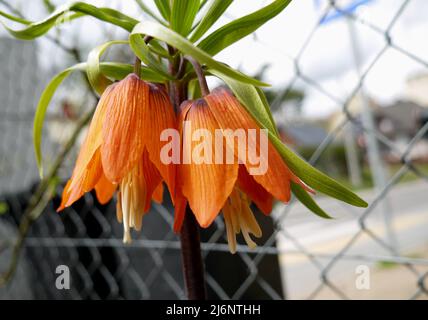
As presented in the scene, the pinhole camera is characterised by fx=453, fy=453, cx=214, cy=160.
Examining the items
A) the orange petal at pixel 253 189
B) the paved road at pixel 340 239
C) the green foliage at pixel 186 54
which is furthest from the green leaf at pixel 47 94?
the paved road at pixel 340 239

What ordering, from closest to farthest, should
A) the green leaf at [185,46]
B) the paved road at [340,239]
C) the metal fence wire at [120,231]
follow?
the green leaf at [185,46] < the metal fence wire at [120,231] < the paved road at [340,239]

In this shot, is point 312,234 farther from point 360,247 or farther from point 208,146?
point 208,146

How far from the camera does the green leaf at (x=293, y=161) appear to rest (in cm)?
18

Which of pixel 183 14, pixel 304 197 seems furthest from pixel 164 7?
pixel 304 197

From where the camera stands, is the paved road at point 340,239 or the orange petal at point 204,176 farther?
the paved road at point 340,239

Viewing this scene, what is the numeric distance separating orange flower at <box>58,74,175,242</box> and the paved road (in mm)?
750

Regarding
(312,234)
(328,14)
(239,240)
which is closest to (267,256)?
(239,240)

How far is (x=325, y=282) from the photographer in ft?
1.49

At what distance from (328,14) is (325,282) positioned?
10.1 inches

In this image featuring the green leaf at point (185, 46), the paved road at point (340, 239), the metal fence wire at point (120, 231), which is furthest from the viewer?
the paved road at point (340, 239)

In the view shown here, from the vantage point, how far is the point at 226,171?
0.20 m

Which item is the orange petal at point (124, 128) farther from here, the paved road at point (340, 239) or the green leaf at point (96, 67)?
the paved road at point (340, 239)

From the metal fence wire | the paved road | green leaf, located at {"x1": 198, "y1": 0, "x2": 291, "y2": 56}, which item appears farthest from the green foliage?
the paved road

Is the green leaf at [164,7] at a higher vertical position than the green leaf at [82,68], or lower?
higher
